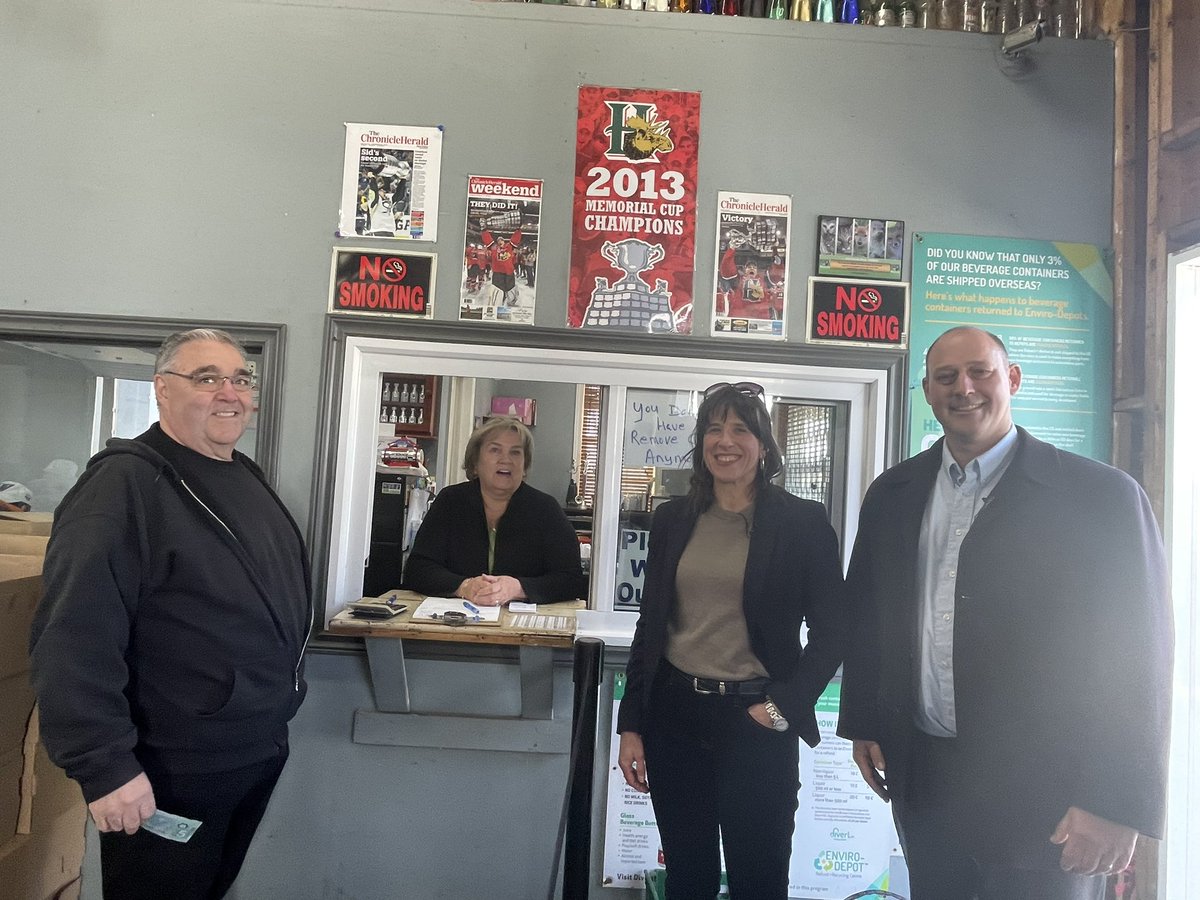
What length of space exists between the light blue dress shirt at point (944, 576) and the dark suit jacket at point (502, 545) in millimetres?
1255

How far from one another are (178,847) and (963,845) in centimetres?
150

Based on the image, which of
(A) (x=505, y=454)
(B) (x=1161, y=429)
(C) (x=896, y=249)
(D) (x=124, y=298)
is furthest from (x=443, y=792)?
(B) (x=1161, y=429)

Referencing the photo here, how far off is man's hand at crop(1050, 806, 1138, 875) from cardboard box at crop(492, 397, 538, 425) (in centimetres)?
177

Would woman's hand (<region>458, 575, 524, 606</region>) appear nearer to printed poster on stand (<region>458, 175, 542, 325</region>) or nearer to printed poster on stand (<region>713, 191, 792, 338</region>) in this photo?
printed poster on stand (<region>458, 175, 542, 325</region>)

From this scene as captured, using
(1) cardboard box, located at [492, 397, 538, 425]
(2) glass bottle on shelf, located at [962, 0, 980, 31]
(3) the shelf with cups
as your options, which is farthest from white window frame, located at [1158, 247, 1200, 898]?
(3) the shelf with cups

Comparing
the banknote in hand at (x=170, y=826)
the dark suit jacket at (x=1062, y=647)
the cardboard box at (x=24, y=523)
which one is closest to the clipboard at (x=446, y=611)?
the banknote in hand at (x=170, y=826)

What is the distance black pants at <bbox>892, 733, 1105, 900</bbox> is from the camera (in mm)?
1494

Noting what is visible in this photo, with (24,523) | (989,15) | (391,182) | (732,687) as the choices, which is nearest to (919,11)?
(989,15)

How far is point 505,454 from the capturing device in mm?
2664

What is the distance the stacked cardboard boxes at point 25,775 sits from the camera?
2049 mm

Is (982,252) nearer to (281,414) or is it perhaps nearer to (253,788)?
(281,414)

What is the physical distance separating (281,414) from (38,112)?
48.4 inches

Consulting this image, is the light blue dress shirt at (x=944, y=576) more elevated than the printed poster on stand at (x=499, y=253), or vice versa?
the printed poster on stand at (x=499, y=253)

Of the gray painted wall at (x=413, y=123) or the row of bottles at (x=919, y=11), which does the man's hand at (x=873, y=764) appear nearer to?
the gray painted wall at (x=413, y=123)
